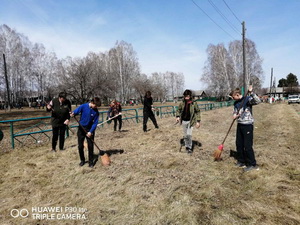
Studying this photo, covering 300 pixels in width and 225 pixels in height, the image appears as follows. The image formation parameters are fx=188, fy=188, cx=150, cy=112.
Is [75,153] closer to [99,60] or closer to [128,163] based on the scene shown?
[128,163]

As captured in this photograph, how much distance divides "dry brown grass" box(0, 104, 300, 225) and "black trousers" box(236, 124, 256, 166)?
11.0 inches

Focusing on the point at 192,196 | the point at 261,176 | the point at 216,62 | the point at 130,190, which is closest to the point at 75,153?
the point at 130,190

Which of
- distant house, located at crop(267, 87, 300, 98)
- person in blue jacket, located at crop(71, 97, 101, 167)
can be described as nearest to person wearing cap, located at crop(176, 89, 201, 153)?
person in blue jacket, located at crop(71, 97, 101, 167)

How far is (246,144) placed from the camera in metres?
3.87

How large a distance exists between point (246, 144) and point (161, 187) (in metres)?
1.98

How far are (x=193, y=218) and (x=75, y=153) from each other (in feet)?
13.6

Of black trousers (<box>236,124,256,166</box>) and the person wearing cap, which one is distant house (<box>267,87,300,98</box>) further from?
black trousers (<box>236,124,256,166</box>)

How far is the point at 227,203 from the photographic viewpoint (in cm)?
282

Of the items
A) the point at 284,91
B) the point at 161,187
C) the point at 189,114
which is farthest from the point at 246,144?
the point at 284,91

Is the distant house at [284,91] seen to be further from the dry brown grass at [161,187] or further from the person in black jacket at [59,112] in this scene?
the person in black jacket at [59,112]

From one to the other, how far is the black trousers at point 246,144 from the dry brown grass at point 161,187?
0.28m

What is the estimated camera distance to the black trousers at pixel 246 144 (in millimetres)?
3832

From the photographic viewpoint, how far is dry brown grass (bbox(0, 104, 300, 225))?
2570mm

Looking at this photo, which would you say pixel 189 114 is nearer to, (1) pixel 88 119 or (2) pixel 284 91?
(1) pixel 88 119
